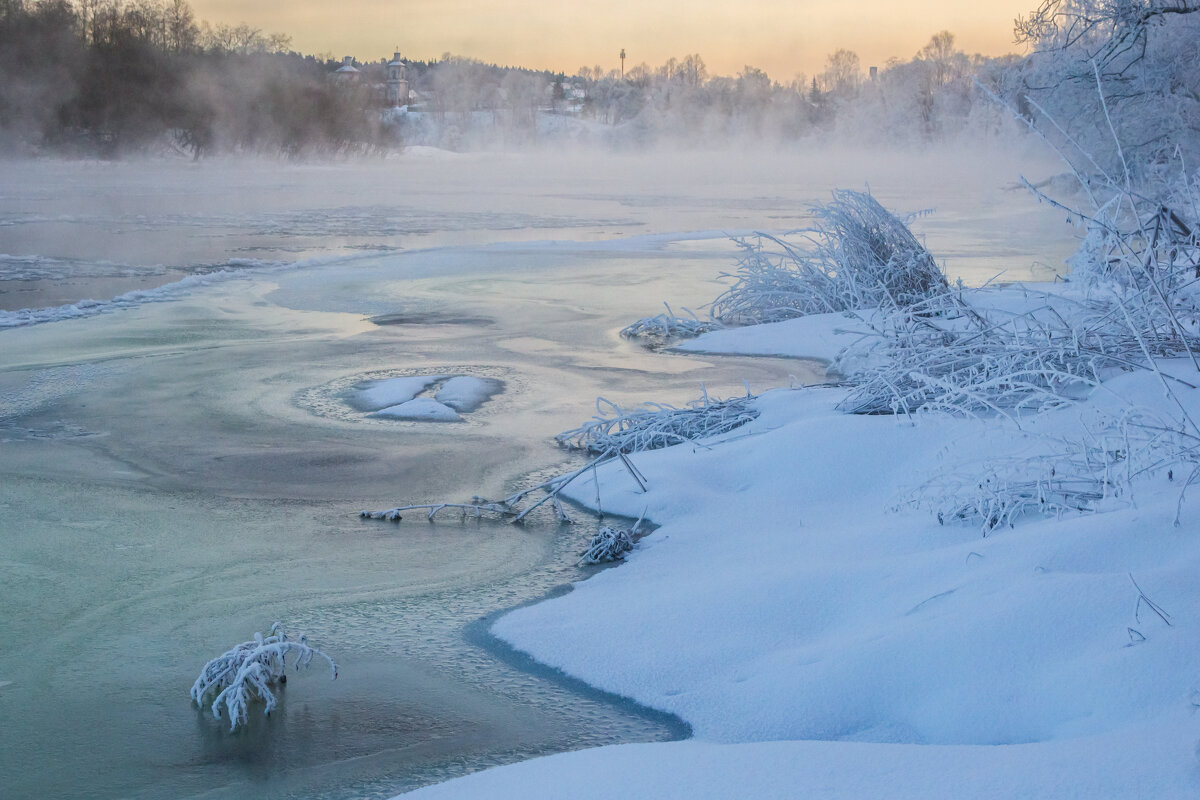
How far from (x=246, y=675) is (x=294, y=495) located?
87.4 inches

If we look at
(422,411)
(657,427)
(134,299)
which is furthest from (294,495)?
(134,299)

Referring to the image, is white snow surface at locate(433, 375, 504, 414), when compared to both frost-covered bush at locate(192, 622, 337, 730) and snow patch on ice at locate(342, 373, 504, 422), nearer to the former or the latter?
snow patch on ice at locate(342, 373, 504, 422)

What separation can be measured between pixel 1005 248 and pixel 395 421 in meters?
13.7

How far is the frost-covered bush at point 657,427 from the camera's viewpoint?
20.1 feet

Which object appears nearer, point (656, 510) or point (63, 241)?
point (656, 510)

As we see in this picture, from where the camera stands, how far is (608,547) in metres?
4.59

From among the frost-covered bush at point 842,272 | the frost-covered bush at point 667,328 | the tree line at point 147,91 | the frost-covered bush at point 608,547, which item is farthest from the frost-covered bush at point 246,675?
the tree line at point 147,91

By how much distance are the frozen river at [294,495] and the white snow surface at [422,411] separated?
0.35ft

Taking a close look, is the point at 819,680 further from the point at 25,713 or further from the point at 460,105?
the point at 460,105

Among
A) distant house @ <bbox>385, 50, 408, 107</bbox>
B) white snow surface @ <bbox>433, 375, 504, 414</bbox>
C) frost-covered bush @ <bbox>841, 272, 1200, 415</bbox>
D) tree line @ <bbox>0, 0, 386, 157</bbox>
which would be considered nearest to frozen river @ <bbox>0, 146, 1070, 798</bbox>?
white snow surface @ <bbox>433, 375, 504, 414</bbox>

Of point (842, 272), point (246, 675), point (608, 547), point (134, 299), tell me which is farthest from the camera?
point (134, 299)

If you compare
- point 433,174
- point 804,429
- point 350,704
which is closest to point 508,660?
point 350,704

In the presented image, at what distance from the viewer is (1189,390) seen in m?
4.27

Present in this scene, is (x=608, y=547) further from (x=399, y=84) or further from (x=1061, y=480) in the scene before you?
(x=399, y=84)
